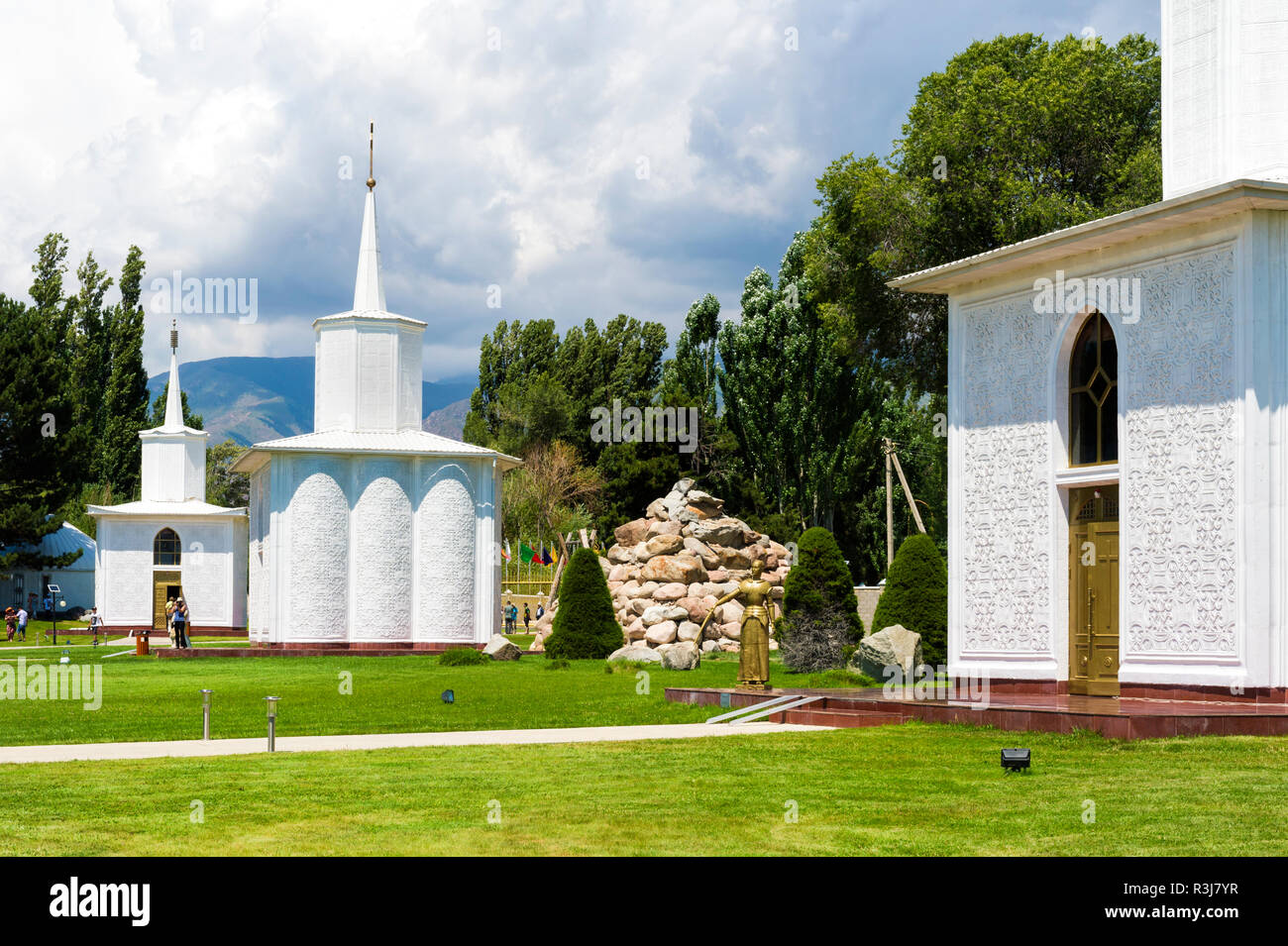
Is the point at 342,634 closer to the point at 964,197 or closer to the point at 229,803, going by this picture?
the point at 964,197

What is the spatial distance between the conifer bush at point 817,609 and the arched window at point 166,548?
113ft

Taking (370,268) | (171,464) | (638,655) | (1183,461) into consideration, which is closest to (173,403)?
(171,464)

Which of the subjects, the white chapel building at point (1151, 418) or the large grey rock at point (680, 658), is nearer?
the white chapel building at point (1151, 418)

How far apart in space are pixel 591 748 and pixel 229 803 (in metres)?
4.52

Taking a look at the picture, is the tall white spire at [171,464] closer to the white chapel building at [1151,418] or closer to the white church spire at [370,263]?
the white church spire at [370,263]

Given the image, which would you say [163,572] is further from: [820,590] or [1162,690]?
[1162,690]

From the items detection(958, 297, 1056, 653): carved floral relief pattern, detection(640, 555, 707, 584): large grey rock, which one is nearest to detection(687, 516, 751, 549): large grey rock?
detection(640, 555, 707, 584): large grey rock

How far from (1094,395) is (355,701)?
37.6ft

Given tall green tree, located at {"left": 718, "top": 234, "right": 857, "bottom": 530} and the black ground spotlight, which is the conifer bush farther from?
tall green tree, located at {"left": 718, "top": 234, "right": 857, "bottom": 530}

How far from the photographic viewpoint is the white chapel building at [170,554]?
54.3 meters

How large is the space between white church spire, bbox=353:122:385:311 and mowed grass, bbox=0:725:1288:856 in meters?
31.4

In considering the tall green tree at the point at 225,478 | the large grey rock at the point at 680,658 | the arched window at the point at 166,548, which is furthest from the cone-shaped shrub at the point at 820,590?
the tall green tree at the point at 225,478

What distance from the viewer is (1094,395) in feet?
62.0
